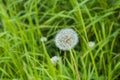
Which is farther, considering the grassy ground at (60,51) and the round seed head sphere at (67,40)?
the grassy ground at (60,51)

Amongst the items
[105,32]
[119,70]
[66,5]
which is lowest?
[119,70]

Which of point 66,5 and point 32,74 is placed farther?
point 66,5

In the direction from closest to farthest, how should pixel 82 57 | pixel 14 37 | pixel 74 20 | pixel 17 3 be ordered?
pixel 82 57 → pixel 14 37 → pixel 74 20 → pixel 17 3

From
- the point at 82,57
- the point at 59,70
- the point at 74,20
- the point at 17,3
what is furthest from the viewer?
the point at 17,3

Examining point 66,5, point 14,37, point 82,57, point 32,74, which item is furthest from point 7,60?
point 66,5

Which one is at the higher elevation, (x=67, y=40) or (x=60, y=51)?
(x=67, y=40)

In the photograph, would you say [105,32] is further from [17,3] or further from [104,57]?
[17,3]

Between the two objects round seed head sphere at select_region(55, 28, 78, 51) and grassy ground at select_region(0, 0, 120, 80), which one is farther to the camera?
grassy ground at select_region(0, 0, 120, 80)

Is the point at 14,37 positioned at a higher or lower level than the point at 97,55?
higher
